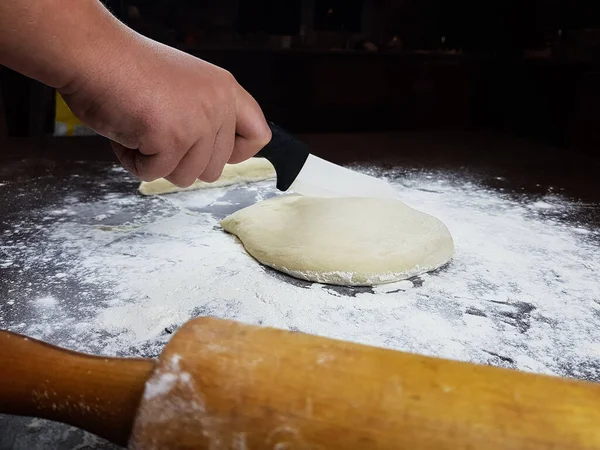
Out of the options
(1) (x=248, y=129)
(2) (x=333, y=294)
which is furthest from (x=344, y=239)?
(1) (x=248, y=129)

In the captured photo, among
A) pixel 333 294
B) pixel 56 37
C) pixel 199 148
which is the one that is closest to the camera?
pixel 56 37

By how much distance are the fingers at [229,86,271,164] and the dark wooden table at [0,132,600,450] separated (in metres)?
0.65

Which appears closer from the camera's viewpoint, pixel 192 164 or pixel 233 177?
pixel 192 164

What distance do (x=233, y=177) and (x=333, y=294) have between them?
→ 0.76 meters

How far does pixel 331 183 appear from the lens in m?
1.43

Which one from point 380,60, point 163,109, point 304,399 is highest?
point 380,60

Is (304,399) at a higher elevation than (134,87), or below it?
below

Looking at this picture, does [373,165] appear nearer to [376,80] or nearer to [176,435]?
[376,80]

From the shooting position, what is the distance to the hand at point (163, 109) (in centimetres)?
82

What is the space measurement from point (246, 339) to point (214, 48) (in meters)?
2.47

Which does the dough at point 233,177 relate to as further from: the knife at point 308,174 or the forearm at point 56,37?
the forearm at point 56,37

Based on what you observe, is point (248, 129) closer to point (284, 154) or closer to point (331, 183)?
point (284, 154)

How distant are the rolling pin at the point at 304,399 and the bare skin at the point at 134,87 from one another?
39cm

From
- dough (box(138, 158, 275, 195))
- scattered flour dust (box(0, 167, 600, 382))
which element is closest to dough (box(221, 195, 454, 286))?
scattered flour dust (box(0, 167, 600, 382))
